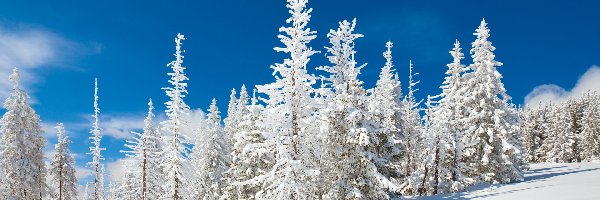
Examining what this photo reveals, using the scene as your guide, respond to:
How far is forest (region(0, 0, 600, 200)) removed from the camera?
79.6ft

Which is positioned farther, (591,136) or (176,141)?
(591,136)

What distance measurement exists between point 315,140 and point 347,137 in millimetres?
2962

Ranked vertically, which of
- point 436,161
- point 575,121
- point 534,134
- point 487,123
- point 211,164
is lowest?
point 436,161

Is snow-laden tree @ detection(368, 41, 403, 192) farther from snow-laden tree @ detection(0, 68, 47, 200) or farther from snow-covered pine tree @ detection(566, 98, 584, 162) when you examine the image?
snow-covered pine tree @ detection(566, 98, 584, 162)

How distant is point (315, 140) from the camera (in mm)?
26062

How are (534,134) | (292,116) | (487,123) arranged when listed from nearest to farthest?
(292,116) < (487,123) < (534,134)

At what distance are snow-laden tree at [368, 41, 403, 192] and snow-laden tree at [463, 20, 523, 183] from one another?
6155 mm

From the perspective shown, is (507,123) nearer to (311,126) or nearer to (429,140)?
(429,140)

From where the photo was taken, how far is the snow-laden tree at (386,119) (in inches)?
1205

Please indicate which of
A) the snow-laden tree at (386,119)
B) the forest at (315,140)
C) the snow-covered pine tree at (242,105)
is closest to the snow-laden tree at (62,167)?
the forest at (315,140)

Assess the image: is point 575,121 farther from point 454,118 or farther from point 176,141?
point 176,141

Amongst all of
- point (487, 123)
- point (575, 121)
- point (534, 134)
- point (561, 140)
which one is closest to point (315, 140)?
point (487, 123)

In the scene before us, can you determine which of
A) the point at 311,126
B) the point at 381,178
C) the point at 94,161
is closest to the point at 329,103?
the point at 311,126

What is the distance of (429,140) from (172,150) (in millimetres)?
21254
